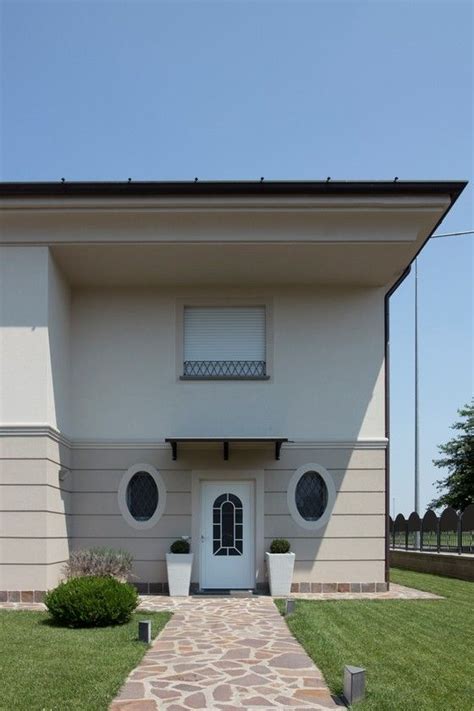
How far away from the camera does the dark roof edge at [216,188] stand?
1146 cm

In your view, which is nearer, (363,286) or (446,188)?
(446,188)

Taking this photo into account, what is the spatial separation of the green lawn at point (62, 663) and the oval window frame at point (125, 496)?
353cm

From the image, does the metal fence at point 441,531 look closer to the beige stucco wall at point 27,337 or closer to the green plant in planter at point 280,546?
the green plant in planter at point 280,546

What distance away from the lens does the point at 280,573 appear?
41.8 feet

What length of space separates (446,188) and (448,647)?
21.7 ft

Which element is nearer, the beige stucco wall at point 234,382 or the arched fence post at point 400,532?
the beige stucco wall at point 234,382

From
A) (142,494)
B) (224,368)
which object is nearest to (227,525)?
(142,494)

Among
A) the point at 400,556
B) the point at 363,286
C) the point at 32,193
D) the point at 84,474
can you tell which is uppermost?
the point at 32,193

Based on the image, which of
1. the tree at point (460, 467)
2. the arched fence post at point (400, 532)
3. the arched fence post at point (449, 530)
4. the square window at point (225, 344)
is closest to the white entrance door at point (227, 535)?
the square window at point (225, 344)

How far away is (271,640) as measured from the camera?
8.65 meters

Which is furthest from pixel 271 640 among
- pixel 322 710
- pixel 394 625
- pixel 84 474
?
pixel 84 474

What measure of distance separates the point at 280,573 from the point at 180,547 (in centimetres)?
173

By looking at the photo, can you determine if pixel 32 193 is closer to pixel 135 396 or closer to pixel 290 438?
pixel 135 396

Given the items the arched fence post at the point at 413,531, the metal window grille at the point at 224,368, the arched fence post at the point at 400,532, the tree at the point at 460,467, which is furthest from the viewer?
the tree at the point at 460,467
